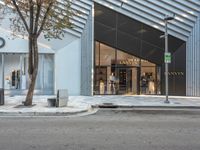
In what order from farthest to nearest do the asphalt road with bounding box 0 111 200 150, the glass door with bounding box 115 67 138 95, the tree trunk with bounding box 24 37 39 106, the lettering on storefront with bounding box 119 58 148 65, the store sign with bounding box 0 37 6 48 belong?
the glass door with bounding box 115 67 138 95 < the lettering on storefront with bounding box 119 58 148 65 < the store sign with bounding box 0 37 6 48 < the tree trunk with bounding box 24 37 39 106 < the asphalt road with bounding box 0 111 200 150

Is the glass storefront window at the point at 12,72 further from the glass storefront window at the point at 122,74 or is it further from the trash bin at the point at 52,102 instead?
the trash bin at the point at 52,102

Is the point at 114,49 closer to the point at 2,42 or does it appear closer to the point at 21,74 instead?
the point at 21,74

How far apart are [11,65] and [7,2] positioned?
10193mm

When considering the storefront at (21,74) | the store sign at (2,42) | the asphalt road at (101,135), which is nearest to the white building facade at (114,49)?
the storefront at (21,74)

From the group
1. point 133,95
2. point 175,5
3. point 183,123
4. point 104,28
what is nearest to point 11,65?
point 104,28

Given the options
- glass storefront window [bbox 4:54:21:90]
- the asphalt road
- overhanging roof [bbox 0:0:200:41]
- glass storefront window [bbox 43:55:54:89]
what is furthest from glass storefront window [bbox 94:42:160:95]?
the asphalt road

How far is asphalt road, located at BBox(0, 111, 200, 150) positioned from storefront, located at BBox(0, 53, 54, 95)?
13.7 metres

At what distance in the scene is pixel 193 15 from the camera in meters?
25.6

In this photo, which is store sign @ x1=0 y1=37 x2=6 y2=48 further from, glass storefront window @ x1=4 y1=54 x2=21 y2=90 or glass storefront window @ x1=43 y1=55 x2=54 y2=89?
glass storefront window @ x1=43 y1=55 x2=54 y2=89

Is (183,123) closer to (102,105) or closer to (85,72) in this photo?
(102,105)

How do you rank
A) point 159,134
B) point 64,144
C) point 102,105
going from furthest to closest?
point 102,105, point 159,134, point 64,144

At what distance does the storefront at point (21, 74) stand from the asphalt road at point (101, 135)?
13739 millimetres

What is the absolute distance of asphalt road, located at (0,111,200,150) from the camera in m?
8.43

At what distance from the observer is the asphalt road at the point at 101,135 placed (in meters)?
8.43
